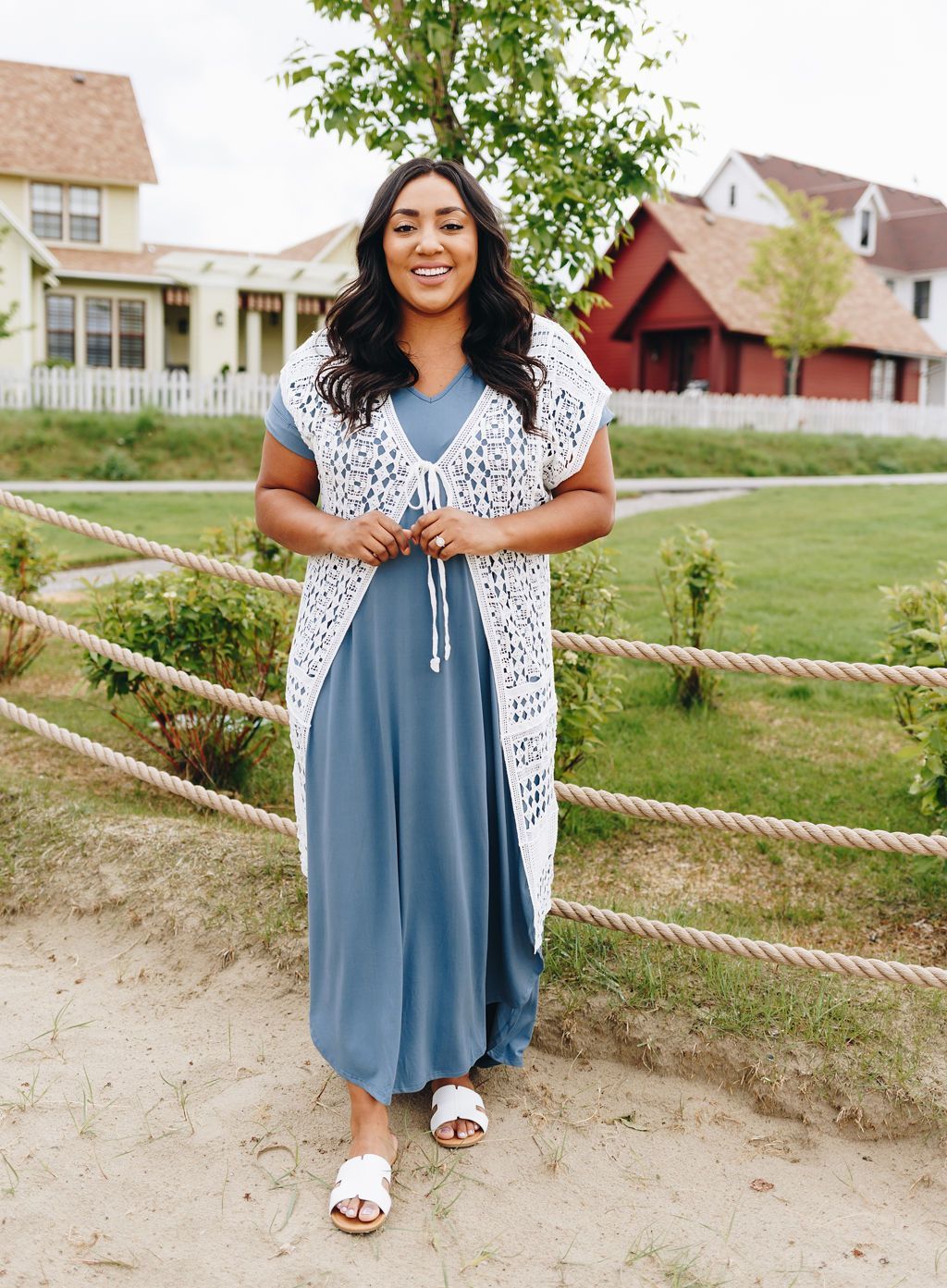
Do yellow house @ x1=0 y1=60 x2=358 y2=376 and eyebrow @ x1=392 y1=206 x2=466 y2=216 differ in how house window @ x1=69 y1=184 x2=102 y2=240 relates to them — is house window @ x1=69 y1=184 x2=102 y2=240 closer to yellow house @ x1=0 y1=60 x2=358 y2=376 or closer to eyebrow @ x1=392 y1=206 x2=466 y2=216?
yellow house @ x1=0 y1=60 x2=358 y2=376

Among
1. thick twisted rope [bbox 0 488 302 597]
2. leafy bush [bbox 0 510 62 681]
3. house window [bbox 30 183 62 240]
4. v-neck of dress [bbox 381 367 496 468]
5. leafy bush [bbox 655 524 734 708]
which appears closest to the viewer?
v-neck of dress [bbox 381 367 496 468]

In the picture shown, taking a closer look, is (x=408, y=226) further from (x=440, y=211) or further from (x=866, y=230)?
(x=866, y=230)

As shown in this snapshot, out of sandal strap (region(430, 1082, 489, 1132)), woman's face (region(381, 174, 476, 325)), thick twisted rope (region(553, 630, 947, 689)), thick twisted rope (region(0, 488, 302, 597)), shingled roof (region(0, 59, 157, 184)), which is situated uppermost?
shingled roof (region(0, 59, 157, 184))

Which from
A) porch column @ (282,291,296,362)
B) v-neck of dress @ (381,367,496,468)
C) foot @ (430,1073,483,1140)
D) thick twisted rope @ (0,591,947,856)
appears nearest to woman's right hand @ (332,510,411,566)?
v-neck of dress @ (381,367,496,468)

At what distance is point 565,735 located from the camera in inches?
177

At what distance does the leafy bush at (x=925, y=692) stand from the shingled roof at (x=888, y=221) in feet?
110

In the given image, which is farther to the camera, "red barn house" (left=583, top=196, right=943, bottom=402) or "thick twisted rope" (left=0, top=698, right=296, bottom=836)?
"red barn house" (left=583, top=196, right=943, bottom=402)

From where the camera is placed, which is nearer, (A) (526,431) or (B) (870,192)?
(A) (526,431)

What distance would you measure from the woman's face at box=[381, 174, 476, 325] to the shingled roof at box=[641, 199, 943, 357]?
2437 centimetres

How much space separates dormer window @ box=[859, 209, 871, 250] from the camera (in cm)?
3584

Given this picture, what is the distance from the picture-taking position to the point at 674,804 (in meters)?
3.33

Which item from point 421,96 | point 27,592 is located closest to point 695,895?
point 421,96

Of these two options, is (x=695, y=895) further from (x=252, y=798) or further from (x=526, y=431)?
(x=526, y=431)

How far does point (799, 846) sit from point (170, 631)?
2626mm
